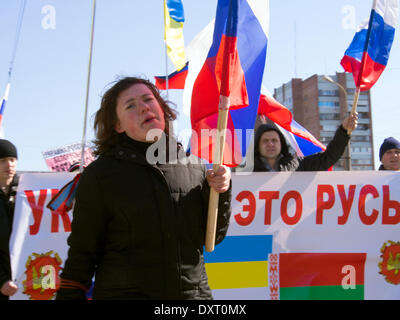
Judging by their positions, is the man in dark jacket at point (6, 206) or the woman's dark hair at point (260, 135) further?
the woman's dark hair at point (260, 135)

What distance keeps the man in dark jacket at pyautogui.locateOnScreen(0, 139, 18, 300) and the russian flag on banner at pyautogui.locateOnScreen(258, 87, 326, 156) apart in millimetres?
2609

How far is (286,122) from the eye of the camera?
16.3 feet

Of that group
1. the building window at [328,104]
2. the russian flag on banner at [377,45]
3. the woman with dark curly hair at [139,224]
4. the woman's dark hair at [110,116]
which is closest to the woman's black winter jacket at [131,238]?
the woman with dark curly hair at [139,224]

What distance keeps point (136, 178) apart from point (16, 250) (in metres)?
2.13

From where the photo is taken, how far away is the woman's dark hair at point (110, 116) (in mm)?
1901

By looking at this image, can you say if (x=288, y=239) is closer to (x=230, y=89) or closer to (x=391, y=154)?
(x=391, y=154)

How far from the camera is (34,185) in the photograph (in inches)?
140

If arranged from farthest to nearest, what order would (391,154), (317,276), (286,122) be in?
(286,122) → (391,154) → (317,276)

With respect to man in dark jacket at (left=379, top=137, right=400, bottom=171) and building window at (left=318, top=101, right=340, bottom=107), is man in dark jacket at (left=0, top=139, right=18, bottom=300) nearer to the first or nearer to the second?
man in dark jacket at (left=379, top=137, right=400, bottom=171)

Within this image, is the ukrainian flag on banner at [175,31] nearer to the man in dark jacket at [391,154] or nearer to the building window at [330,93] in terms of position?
the man in dark jacket at [391,154]

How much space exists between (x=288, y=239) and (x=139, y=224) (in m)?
2.24

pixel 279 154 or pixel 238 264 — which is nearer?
pixel 238 264

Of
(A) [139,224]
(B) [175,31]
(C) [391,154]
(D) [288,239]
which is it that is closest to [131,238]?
(A) [139,224]

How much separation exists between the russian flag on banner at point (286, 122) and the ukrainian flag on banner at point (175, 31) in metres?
1.38
